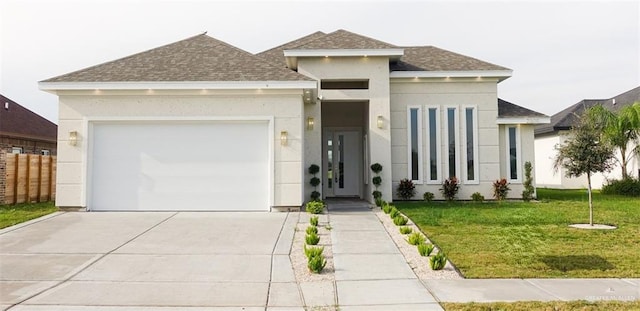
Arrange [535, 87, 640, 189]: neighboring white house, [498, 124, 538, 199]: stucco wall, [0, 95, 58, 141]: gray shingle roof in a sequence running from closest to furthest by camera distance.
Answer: [498, 124, 538, 199]: stucco wall, [0, 95, 58, 141]: gray shingle roof, [535, 87, 640, 189]: neighboring white house

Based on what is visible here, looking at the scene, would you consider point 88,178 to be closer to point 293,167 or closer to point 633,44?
point 293,167

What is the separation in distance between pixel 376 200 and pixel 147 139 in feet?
22.8

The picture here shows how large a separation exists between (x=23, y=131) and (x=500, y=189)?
1990 cm

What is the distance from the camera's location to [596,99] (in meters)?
26.7

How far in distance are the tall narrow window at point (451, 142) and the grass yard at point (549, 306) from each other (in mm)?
9835

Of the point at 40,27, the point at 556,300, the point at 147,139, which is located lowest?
the point at 556,300

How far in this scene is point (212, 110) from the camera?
11.0m

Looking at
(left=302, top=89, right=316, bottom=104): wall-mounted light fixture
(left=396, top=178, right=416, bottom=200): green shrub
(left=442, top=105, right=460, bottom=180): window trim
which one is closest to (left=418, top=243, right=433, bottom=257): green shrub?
(left=302, top=89, right=316, bottom=104): wall-mounted light fixture

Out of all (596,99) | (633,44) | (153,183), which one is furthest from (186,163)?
(596,99)

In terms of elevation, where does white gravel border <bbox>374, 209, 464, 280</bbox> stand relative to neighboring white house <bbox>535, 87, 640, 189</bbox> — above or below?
below

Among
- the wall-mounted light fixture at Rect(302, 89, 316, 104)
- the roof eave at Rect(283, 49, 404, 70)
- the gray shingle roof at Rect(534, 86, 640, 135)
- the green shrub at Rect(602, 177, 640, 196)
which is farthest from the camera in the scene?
the gray shingle roof at Rect(534, 86, 640, 135)

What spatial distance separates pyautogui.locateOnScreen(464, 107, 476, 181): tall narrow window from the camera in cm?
1423

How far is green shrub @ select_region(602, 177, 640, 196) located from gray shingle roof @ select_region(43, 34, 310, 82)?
15.1 m

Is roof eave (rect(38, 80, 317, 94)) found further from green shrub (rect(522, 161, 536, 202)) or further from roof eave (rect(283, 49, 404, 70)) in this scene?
green shrub (rect(522, 161, 536, 202))
